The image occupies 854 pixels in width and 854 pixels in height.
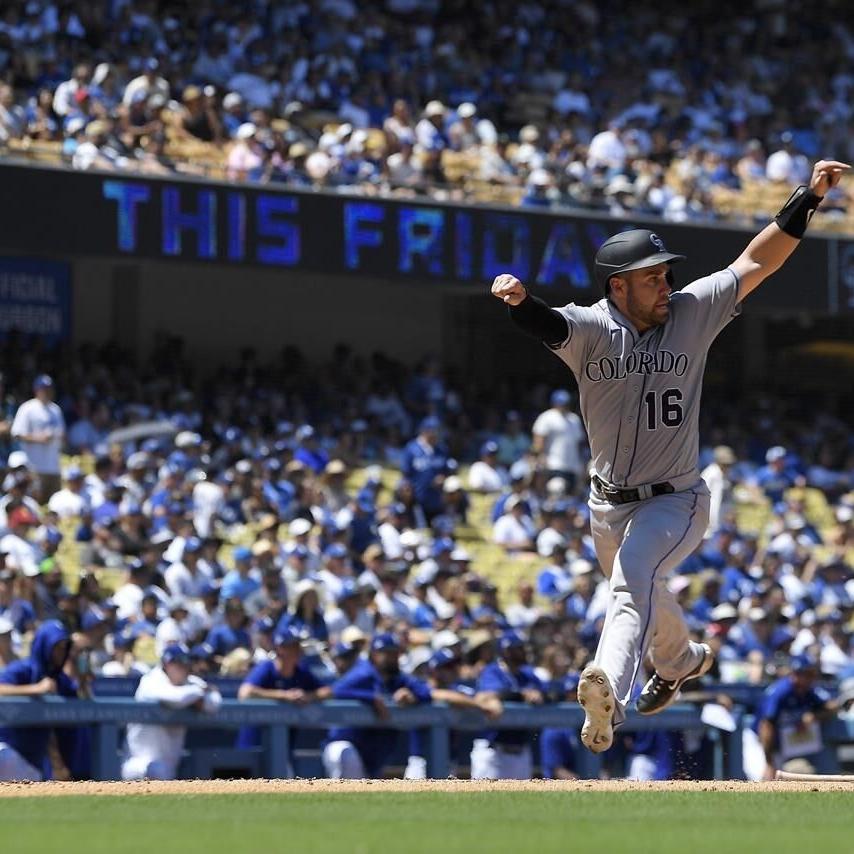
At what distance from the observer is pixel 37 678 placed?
446 inches

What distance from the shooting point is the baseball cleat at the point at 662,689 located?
8375 mm

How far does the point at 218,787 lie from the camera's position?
8273mm

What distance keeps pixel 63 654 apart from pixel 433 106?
12990 mm

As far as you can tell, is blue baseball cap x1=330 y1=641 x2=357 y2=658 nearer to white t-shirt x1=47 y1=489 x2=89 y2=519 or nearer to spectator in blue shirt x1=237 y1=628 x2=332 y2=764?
spectator in blue shirt x1=237 y1=628 x2=332 y2=764

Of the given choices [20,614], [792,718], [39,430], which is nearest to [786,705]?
[792,718]

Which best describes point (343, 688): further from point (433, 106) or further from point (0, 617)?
point (433, 106)

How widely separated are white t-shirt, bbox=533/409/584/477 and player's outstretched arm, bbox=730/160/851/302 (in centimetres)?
1283

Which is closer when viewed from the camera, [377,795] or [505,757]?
[377,795]

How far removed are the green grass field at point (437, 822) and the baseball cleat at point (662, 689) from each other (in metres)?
0.82

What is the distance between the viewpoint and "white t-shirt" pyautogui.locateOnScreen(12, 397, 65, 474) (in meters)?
17.3

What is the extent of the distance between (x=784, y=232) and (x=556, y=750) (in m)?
6.13

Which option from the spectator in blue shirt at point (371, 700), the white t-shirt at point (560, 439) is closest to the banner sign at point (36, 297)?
the white t-shirt at point (560, 439)

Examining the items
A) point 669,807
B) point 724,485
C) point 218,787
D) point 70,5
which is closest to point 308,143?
point 70,5

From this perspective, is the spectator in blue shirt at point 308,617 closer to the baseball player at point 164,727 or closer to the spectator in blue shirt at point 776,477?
the baseball player at point 164,727
